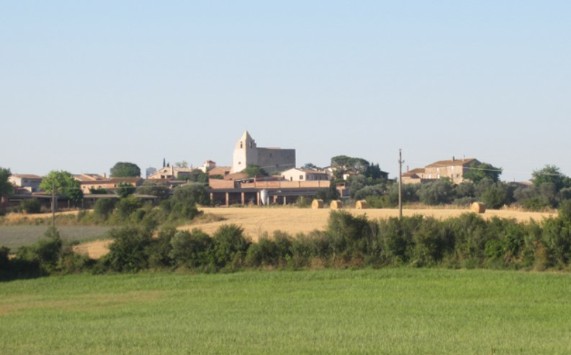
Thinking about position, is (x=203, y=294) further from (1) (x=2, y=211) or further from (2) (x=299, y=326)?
(1) (x=2, y=211)

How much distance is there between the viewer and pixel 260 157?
577ft

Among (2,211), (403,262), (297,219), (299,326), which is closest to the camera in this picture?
(299,326)

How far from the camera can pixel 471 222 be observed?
39219 mm

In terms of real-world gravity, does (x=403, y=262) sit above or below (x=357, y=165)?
below

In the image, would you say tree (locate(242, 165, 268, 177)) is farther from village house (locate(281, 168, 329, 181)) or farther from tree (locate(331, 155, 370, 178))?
tree (locate(331, 155, 370, 178))

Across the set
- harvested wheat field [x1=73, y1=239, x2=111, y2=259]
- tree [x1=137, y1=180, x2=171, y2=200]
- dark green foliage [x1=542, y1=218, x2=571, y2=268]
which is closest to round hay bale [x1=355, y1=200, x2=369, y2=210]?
harvested wheat field [x1=73, y1=239, x2=111, y2=259]

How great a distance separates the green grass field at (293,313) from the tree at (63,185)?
61.3 metres

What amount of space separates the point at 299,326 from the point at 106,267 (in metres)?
19.2

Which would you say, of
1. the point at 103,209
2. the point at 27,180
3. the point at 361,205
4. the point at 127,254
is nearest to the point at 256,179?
the point at 27,180

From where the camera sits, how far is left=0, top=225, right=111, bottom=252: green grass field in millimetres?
53181

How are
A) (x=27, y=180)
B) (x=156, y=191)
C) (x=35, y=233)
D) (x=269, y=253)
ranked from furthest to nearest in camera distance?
(x=27, y=180)
(x=156, y=191)
(x=35, y=233)
(x=269, y=253)

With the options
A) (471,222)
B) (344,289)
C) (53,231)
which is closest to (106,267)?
(53,231)

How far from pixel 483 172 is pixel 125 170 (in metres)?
80.8

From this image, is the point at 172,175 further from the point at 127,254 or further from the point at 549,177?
the point at 127,254
